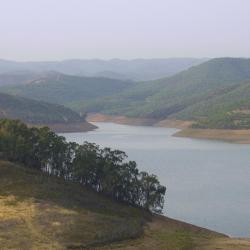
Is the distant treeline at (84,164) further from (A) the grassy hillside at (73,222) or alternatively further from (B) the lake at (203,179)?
(B) the lake at (203,179)

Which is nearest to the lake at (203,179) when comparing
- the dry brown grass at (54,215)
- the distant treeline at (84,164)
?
the distant treeline at (84,164)

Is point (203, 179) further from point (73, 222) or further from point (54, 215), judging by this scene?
point (73, 222)

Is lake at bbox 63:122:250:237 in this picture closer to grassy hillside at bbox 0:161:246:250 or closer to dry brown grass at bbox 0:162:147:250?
grassy hillside at bbox 0:161:246:250

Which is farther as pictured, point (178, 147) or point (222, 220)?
point (178, 147)

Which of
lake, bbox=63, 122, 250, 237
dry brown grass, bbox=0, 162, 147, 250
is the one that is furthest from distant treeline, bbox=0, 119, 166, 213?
lake, bbox=63, 122, 250, 237

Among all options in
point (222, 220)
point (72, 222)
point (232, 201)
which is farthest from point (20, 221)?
point (232, 201)

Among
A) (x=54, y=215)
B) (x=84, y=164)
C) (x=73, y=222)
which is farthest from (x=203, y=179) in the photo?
(x=73, y=222)

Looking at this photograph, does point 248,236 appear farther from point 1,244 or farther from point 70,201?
point 1,244
